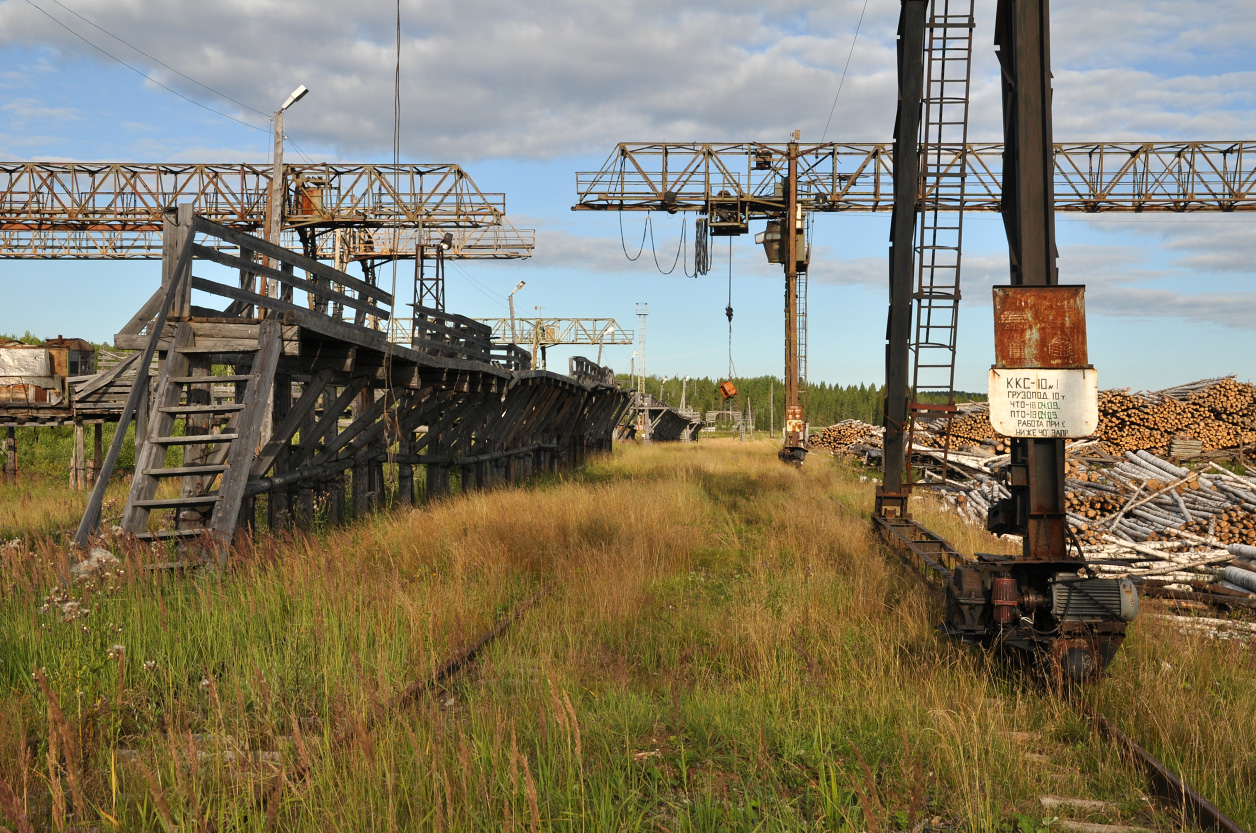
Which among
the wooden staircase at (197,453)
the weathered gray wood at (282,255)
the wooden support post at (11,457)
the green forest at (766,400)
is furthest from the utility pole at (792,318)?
the green forest at (766,400)

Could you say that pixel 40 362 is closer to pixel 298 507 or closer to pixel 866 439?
pixel 298 507

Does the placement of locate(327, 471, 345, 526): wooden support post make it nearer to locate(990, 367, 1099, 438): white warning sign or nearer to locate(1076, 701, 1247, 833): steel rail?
locate(990, 367, 1099, 438): white warning sign

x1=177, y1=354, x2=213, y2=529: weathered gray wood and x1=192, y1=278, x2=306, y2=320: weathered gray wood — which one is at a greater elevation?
x1=192, y1=278, x2=306, y2=320: weathered gray wood

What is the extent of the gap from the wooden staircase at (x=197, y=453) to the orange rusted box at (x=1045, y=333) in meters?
5.75

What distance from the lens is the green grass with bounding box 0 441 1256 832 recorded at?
346 cm

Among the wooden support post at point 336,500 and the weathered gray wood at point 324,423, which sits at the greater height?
the weathered gray wood at point 324,423

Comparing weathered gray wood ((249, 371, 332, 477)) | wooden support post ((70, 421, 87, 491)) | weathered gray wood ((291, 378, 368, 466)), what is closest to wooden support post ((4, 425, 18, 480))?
wooden support post ((70, 421, 87, 491))

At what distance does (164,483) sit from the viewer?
1925 cm

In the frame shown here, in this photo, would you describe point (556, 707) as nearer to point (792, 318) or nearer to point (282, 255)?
point (282, 255)

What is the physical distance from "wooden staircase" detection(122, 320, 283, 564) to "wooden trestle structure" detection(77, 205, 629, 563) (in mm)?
13

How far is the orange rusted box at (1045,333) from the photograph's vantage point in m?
5.72

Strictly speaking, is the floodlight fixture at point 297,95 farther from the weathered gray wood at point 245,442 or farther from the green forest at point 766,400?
the green forest at point 766,400

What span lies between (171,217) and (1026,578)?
24.8 feet

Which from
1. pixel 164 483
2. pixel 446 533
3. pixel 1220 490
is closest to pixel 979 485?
pixel 1220 490
